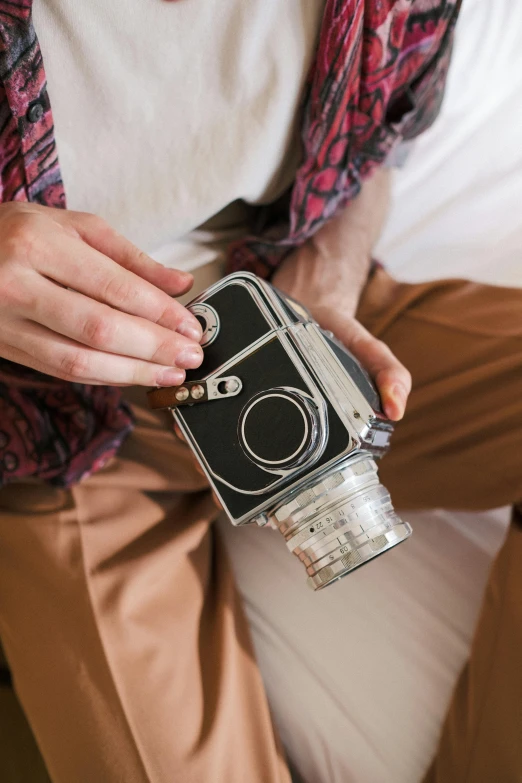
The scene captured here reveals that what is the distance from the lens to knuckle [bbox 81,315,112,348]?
1.20 feet

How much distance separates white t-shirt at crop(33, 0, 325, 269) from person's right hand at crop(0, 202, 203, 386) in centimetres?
10

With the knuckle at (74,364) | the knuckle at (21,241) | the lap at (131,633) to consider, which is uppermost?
the knuckle at (21,241)

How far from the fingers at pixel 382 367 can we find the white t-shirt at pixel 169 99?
0.16m

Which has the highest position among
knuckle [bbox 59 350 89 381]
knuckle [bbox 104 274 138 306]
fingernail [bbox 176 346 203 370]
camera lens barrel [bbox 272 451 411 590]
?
knuckle [bbox 104 274 138 306]

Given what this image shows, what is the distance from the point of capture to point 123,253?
0.41 metres

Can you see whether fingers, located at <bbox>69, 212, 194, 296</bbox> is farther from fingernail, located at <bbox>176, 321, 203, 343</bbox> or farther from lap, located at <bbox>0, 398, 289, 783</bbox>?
lap, located at <bbox>0, 398, 289, 783</bbox>

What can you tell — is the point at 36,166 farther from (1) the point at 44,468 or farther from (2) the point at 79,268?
(1) the point at 44,468

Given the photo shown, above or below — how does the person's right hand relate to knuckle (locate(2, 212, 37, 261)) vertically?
below

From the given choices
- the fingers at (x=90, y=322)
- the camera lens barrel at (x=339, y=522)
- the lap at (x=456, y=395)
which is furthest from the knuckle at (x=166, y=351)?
the lap at (x=456, y=395)

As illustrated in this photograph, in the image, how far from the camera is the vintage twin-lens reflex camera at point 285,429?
0.39 meters

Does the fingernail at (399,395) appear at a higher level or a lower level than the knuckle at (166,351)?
lower

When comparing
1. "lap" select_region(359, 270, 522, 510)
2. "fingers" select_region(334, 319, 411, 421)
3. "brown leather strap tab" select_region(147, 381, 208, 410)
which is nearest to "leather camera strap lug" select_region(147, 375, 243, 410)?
"brown leather strap tab" select_region(147, 381, 208, 410)

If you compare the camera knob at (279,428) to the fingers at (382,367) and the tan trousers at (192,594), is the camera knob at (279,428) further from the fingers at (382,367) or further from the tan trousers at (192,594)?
the tan trousers at (192,594)

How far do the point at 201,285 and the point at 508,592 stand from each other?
377 millimetres
